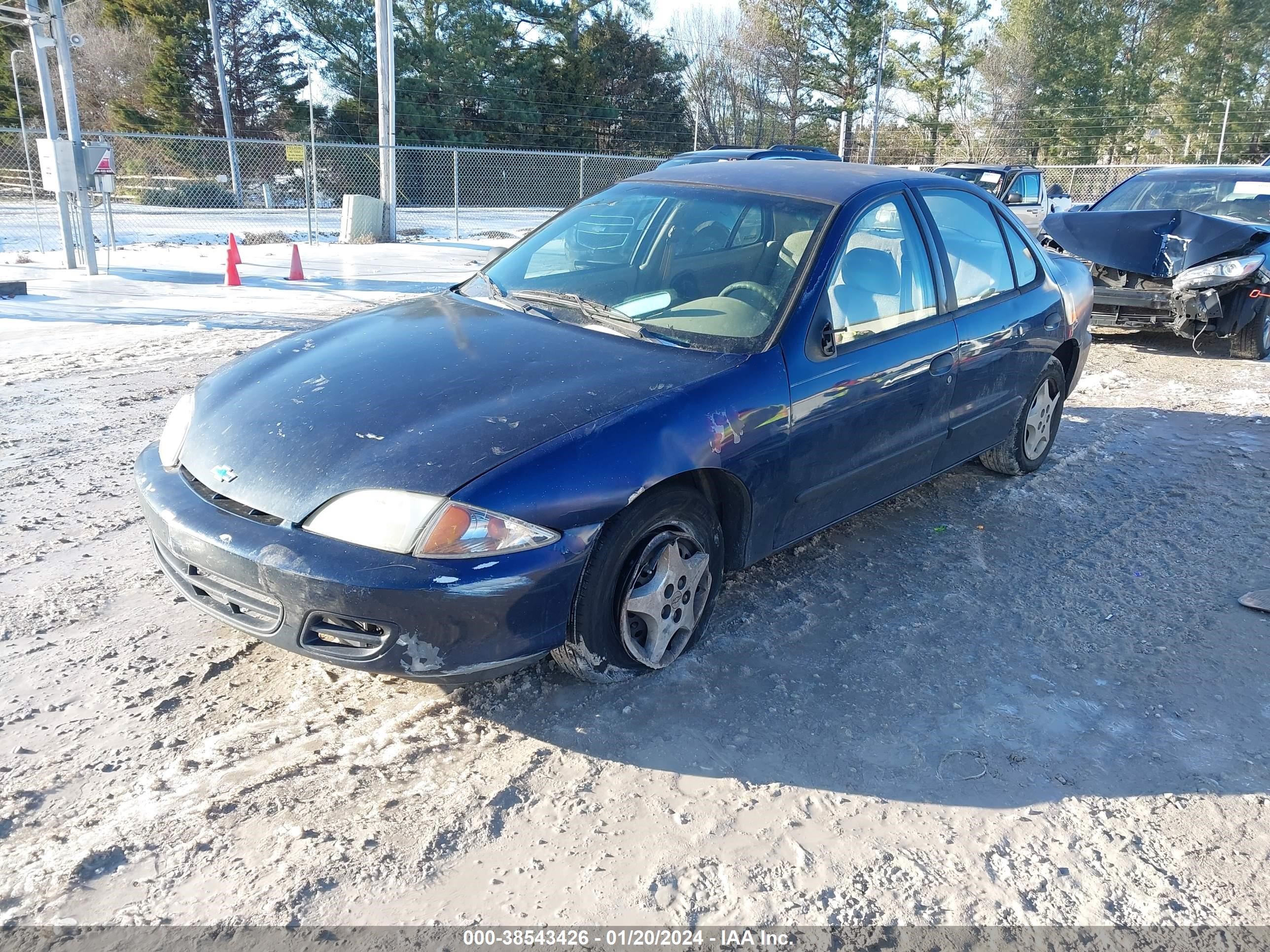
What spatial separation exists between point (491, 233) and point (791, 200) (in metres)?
18.7

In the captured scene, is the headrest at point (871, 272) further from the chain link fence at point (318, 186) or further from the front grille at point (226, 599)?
the chain link fence at point (318, 186)

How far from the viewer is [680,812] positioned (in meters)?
2.59

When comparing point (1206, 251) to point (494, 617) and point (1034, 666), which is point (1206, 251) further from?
point (494, 617)

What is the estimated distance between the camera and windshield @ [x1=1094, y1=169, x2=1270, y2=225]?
9.19 metres

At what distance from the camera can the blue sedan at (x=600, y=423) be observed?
103 inches

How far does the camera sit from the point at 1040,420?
5305 millimetres

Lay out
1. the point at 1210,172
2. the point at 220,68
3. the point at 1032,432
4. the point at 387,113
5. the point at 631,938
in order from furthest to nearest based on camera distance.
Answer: the point at 220,68 < the point at 387,113 < the point at 1210,172 < the point at 1032,432 < the point at 631,938

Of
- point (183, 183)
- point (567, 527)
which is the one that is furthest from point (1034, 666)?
point (183, 183)

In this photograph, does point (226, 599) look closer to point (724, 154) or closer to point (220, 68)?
point (724, 154)

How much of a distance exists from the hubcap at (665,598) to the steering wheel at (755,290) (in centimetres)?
97

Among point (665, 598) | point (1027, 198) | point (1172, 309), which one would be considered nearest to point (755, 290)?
point (665, 598)

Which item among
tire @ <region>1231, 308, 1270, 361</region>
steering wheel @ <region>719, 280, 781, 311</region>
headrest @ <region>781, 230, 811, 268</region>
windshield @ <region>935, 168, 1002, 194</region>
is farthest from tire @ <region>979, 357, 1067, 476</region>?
windshield @ <region>935, 168, 1002, 194</region>

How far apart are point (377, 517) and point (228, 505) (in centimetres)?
54

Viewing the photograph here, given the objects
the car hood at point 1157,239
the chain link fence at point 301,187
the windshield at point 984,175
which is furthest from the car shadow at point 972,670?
the chain link fence at point 301,187
